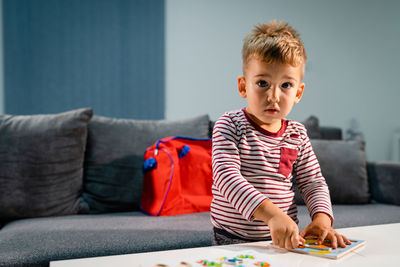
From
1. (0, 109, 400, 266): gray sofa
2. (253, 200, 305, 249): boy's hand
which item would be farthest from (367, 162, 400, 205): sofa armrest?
(253, 200, 305, 249): boy's hand

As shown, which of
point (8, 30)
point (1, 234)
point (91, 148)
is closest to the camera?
point (1, 234)

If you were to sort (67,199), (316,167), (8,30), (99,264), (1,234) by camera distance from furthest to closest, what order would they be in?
1. (8,30)
2. (67,199)
3. (1,234)
4. (316,167)
5. (99,264)

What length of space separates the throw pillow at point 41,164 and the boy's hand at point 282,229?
4.28ft

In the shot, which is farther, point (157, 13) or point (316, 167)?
point (157, 13)

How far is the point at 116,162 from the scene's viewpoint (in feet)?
6.17

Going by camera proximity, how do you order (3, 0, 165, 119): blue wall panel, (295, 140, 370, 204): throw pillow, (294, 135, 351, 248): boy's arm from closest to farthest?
1. (294, 135, 351, 248): boy's arm
2. (295, 140, 370, 204): throw pillow
3. (3, 0, 165, 119): blue wall panel

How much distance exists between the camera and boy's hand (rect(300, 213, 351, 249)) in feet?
2.27

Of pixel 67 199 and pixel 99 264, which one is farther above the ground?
pixel 99 264

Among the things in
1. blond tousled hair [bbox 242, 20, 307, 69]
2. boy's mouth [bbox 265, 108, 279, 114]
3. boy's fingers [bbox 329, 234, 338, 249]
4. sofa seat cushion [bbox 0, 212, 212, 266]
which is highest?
blond tousled hair [bbox 242, 20, 307, 69]

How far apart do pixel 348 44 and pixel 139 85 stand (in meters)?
2.24

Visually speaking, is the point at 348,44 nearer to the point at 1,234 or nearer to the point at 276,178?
the point at 276,178

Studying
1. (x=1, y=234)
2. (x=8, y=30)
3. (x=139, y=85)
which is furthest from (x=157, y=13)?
(x=1, y=234)

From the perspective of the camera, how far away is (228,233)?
922 millimetres

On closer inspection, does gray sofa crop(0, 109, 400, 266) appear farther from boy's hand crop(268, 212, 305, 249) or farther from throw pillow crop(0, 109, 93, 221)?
boy's hand crop(268, 212, 305, 249)
